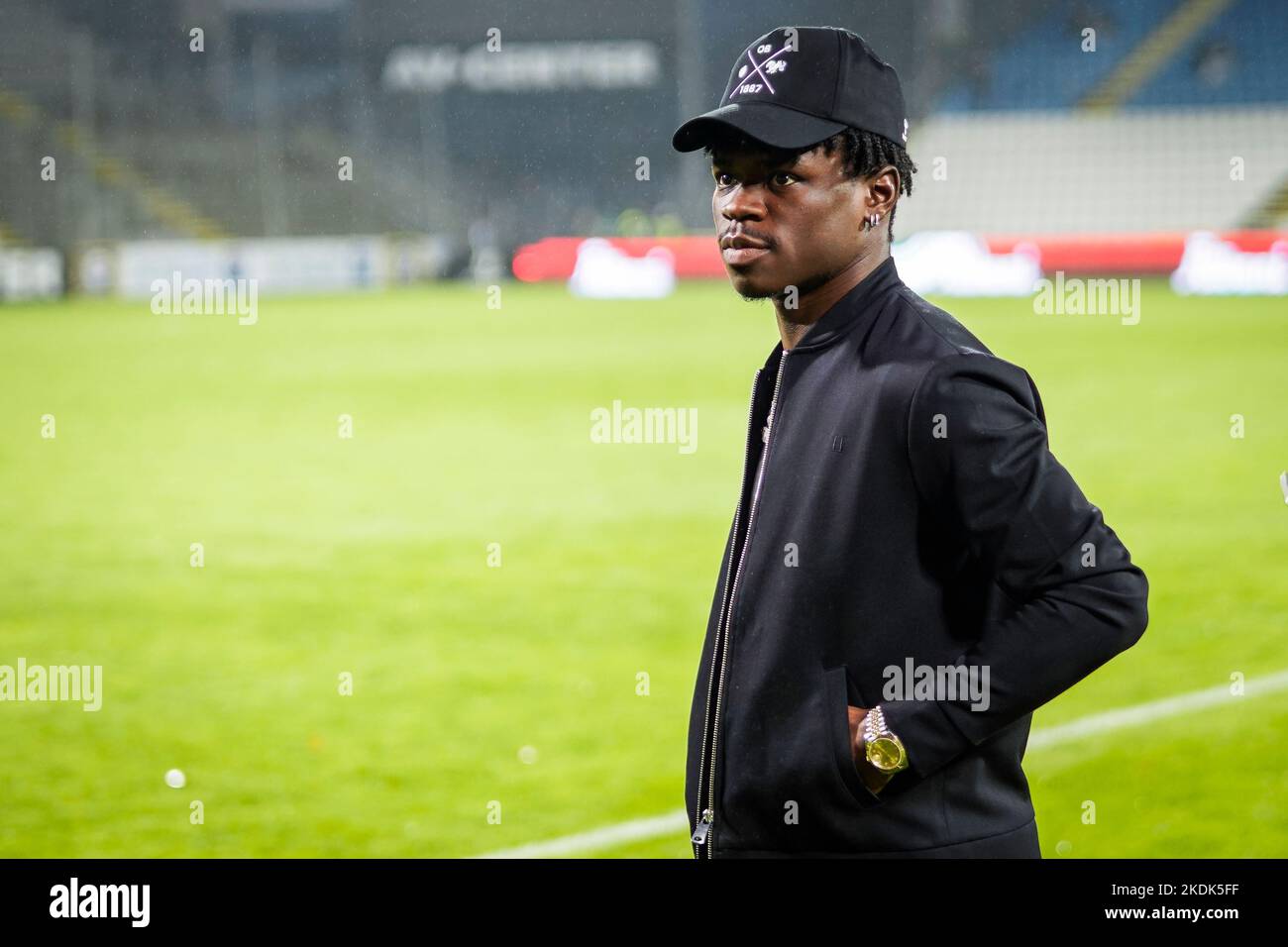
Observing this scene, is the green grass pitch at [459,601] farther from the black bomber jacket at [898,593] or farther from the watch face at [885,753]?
the watch face at [885,753]

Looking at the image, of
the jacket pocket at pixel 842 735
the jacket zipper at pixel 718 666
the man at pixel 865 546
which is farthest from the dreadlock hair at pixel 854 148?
the jacket pocket at pixel 842 735

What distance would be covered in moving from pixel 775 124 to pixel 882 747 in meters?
0.94

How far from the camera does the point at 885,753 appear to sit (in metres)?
2.08

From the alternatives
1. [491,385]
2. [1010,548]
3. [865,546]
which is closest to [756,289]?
[865,546]

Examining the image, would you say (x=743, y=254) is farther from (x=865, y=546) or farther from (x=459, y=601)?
(x=459, y=601)

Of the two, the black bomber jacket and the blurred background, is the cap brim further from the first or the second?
the blurred background

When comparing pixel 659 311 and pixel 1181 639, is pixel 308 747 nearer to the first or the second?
pixel 1181 639

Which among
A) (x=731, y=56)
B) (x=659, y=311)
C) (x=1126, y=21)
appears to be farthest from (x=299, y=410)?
(x=1126, y=21)

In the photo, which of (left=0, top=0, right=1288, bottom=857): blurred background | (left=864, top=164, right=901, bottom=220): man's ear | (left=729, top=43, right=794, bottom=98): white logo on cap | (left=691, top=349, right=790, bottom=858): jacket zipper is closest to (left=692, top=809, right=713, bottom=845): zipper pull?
(left=691, top=349, right=790, bottom=858): jacket zipper

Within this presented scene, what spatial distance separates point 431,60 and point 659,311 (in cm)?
1577

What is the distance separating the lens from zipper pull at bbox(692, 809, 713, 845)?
7.52 ft

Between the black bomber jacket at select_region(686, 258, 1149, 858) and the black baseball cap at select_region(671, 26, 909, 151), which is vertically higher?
the black baseball cap at select_region(671, 26, 909, 151)

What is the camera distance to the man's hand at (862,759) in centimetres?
210

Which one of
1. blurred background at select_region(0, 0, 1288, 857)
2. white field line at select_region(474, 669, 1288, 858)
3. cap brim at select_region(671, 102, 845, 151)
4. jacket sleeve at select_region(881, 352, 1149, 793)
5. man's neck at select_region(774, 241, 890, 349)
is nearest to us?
jacket sleeve at select_region(881, 352, 1149, 793)
